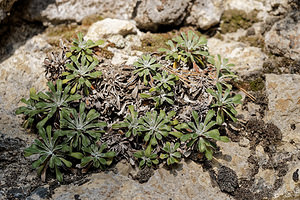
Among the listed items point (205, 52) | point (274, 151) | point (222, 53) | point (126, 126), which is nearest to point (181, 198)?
point (126, 126)

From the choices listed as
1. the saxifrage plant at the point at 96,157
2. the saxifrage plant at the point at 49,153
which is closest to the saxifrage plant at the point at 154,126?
the saxifrage plant at the point at 96,157

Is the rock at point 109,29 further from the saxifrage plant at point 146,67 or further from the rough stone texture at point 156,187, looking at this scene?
the rough stone texture at point 156,187

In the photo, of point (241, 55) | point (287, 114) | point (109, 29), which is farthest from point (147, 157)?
point (241, 55)

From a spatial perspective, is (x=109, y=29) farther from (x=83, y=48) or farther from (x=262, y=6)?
(x=262, y=6)

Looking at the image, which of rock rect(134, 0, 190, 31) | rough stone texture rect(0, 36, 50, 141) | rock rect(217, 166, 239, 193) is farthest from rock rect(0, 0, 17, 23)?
rock rect(217, 166, 239, 193)

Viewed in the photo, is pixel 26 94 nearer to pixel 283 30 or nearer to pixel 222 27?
pixel 222 27
